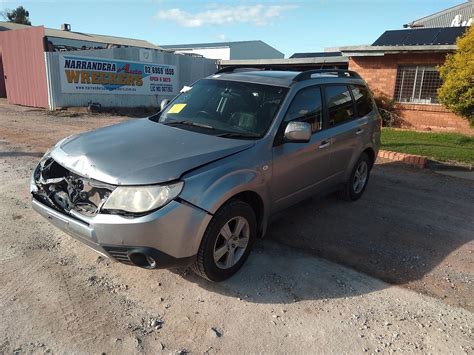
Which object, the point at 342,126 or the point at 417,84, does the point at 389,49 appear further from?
the point at 342,126

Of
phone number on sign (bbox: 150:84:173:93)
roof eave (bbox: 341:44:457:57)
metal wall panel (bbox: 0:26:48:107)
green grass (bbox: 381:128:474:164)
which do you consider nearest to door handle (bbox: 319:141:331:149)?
green grass (bbox: 381:128:474:164)

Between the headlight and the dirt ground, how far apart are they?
2.73ft

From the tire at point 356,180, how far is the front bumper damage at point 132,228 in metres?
3.09

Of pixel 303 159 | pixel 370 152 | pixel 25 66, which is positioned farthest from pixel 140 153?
pixel 25 66

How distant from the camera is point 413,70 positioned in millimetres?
14008

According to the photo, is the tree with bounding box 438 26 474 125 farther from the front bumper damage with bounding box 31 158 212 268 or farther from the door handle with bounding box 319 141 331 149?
the front bumper damage with bounding box 31 158 212 268

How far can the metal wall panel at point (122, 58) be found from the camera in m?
17.0

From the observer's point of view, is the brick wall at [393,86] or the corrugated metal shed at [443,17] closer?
the brick wall at [393,86]

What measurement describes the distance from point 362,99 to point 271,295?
3.56 m

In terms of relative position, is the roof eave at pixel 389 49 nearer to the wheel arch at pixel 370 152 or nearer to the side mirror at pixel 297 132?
the wheel arch at pixel 370 152

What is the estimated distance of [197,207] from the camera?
3.00 meters

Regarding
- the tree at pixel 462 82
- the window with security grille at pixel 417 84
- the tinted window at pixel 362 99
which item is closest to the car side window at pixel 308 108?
the tinted window at pixel 362 99

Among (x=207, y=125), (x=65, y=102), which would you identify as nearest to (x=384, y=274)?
(x=207, y=125)

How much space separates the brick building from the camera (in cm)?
1338
